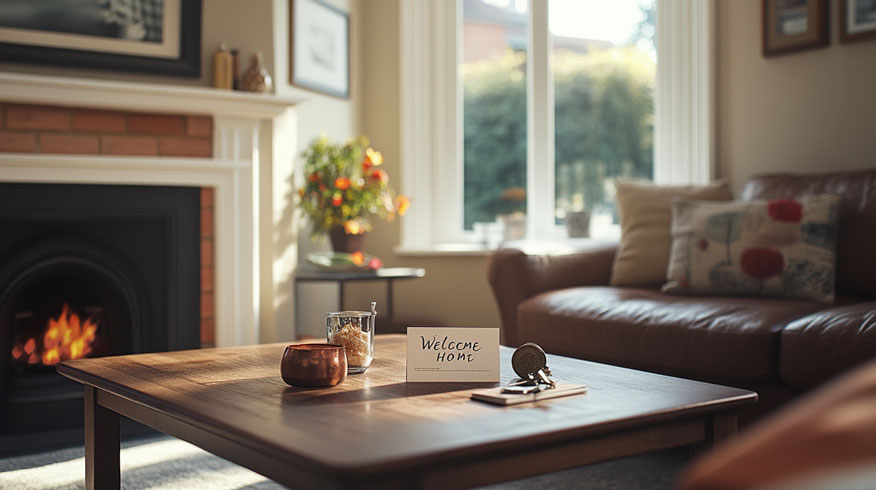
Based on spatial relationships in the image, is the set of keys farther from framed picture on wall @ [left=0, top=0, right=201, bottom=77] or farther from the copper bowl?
framed picture on wall @ [left=0, top=0, right=201, bottom=77]

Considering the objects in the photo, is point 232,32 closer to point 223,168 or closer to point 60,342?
point 223,168

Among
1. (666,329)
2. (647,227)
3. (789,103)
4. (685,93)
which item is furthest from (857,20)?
(666,329)

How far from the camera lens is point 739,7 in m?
3.47

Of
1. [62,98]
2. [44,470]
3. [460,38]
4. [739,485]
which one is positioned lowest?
[44,470]

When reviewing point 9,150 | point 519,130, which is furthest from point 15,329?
point 519,130

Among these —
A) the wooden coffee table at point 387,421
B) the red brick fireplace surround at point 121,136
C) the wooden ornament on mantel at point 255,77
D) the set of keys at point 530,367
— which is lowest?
the wooden coffee table at point 387,421

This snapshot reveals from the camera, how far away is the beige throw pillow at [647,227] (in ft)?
10.0

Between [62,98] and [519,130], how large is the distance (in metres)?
2.18

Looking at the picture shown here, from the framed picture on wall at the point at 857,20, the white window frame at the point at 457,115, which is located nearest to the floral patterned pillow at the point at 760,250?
the framed picture on wall at the point at 857,20

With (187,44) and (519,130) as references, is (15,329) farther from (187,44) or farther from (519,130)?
(519,130)

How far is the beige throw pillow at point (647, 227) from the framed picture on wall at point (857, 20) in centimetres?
71

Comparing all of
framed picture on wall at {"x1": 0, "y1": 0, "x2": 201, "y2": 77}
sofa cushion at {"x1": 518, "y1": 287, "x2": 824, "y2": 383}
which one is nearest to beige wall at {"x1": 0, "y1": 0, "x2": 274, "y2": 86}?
framed picture on wall at {"x1": 0, "y1": 0, "x2": 201, "y2": 77}

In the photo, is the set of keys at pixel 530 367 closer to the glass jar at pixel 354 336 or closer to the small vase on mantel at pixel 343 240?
the glass jar at pixel 354 336

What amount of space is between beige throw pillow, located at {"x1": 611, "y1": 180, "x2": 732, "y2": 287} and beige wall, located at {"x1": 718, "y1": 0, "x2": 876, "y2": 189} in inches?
13.0
